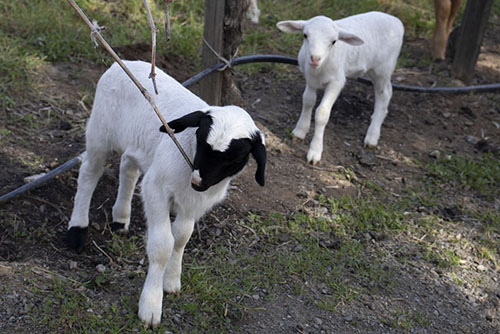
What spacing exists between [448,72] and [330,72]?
3042 millimetres

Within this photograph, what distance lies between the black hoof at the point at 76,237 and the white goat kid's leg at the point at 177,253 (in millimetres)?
815

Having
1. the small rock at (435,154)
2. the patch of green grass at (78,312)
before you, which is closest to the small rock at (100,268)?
the patch of green grass at (78,312)

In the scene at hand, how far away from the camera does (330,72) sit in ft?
18.6

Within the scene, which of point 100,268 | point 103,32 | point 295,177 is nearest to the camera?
point 100,268

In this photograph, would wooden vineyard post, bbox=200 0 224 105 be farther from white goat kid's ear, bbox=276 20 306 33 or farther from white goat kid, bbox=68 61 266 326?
white goat kid, bbox=68 61 266 326

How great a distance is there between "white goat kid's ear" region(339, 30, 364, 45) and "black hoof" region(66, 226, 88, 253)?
2841 millimetres

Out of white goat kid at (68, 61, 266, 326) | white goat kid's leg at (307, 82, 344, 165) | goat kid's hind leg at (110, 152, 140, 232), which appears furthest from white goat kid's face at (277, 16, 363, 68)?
goat kid's hind leg at (110, 152, 140, 232)

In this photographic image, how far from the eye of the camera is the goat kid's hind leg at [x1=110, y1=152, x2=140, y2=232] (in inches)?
161

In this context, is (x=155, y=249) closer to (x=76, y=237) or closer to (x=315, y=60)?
(x=76, y=237)

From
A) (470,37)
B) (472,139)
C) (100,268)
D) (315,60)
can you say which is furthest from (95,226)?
(470,37)

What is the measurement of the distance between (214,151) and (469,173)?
12.4 ft

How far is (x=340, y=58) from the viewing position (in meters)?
5.68

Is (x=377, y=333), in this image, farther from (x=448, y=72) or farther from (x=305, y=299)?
(x=448, y=72)

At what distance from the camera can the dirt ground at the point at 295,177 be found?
3820mm
